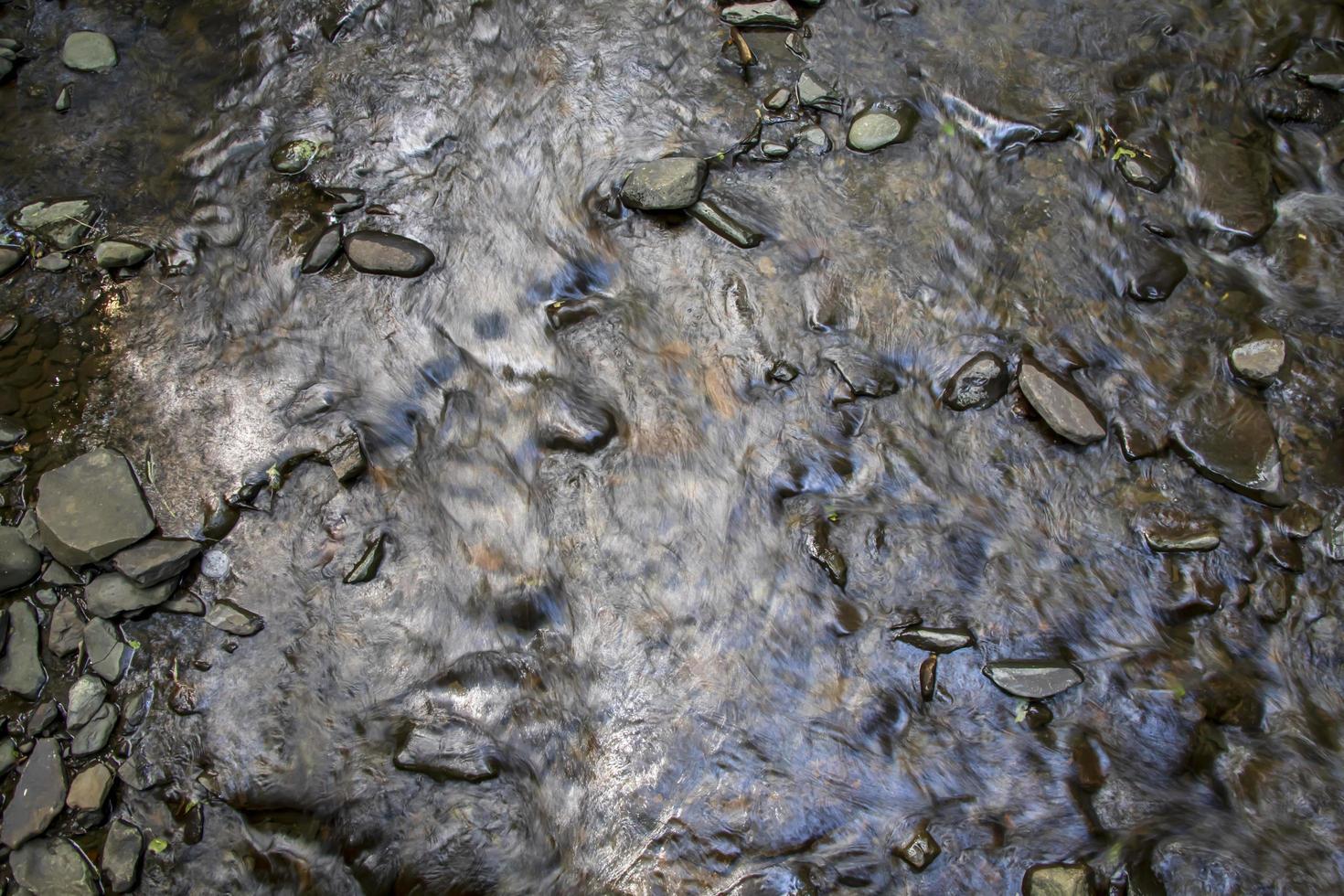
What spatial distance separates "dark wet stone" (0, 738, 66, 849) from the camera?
3.45 meters

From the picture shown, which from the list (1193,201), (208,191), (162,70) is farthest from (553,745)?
(162,70)

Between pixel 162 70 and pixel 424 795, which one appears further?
pixel 162 70

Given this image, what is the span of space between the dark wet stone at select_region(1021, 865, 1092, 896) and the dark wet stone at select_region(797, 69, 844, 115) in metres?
3.54

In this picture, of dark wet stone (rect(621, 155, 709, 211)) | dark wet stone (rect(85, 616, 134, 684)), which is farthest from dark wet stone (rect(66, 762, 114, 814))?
dark wet stone (rect(621, 155, 709, 211))

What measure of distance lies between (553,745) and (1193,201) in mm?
3865

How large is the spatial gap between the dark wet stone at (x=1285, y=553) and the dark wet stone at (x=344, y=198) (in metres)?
4.49

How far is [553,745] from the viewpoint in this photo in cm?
356

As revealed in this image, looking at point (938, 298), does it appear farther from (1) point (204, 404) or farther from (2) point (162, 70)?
(2) point (162, 70)

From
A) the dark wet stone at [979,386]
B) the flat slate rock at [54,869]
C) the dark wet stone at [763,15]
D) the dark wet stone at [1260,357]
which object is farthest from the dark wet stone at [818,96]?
the flat slate rock at [54,869]

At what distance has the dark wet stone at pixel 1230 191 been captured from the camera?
4020 millimetres

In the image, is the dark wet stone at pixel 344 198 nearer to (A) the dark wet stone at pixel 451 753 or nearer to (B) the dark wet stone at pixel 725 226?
(B) the dark wet stone at pixel 725 226

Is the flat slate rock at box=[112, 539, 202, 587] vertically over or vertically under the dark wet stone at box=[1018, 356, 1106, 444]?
under

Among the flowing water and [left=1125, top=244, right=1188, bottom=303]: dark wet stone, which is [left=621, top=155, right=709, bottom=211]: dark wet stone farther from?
[left=1125, top=244, right=1188, bottom=303]: dark wet stone

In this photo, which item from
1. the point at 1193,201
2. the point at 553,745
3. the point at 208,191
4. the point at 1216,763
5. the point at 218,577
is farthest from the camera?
the point at 208,191
